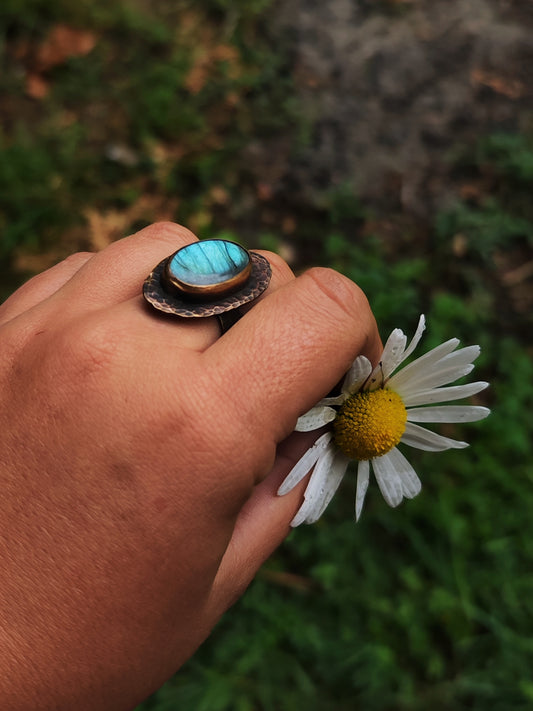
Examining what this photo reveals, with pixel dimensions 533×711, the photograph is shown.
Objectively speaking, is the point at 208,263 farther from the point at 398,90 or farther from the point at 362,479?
the point at 398,90

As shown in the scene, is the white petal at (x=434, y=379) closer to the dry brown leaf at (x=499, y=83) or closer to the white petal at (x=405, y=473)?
the white petal at (x=405, y=473)

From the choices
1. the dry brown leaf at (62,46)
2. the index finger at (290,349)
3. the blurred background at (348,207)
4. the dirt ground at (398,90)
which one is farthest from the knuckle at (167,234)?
the dry brown leaf at (62,46)

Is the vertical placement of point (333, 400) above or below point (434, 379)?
above

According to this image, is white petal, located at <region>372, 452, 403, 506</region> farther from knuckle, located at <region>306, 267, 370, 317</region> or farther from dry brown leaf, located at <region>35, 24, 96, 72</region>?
dry brown leaf, located at <region>35, 24, 96, 72</region>

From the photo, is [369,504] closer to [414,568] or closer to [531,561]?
[414,568]

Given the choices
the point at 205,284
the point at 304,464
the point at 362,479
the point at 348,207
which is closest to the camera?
the point at 205,284

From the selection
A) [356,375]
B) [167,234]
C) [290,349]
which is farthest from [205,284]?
[356,375]

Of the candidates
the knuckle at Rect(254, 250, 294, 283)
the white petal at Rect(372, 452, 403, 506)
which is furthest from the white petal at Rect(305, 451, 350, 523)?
the knuckle at Rect(254, 250, 294, 283)

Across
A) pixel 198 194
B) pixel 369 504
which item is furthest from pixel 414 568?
pixel 198 194
